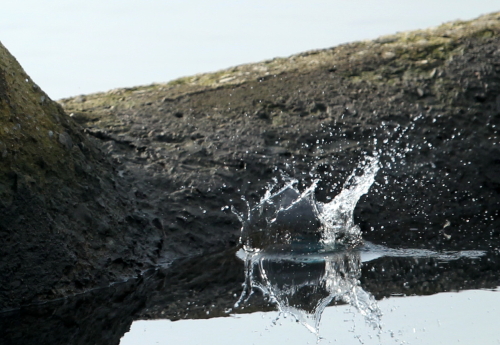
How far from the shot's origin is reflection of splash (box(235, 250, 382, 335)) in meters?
2.61

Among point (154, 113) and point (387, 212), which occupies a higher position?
point (154, 113)

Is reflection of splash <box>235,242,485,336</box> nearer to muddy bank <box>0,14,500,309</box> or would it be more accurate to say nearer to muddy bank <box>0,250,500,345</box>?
muddy bank <box>0,250,500,345</box>

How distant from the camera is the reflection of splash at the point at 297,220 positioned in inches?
148

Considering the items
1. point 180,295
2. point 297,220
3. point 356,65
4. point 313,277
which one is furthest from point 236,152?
point 180,295

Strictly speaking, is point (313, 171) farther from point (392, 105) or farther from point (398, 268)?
point (398, 268)

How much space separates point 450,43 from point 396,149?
853 millimetres

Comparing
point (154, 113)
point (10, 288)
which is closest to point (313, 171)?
point (154, 113)

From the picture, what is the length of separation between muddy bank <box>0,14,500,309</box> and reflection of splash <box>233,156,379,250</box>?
0.07 m

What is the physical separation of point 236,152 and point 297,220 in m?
0.51

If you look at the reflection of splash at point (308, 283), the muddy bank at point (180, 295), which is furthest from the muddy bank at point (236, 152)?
the reflection of splash at point (308, 283)

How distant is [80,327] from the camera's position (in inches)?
101

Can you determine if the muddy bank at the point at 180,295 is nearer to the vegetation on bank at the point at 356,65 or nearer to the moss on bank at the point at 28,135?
the moss on bank at the point at 28,135

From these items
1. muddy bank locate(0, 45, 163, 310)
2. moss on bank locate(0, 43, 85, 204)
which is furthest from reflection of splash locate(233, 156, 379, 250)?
moss on bank locate(0, 43, 85, 204)

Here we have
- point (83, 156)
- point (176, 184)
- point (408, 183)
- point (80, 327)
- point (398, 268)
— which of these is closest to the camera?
point (80, 327)
